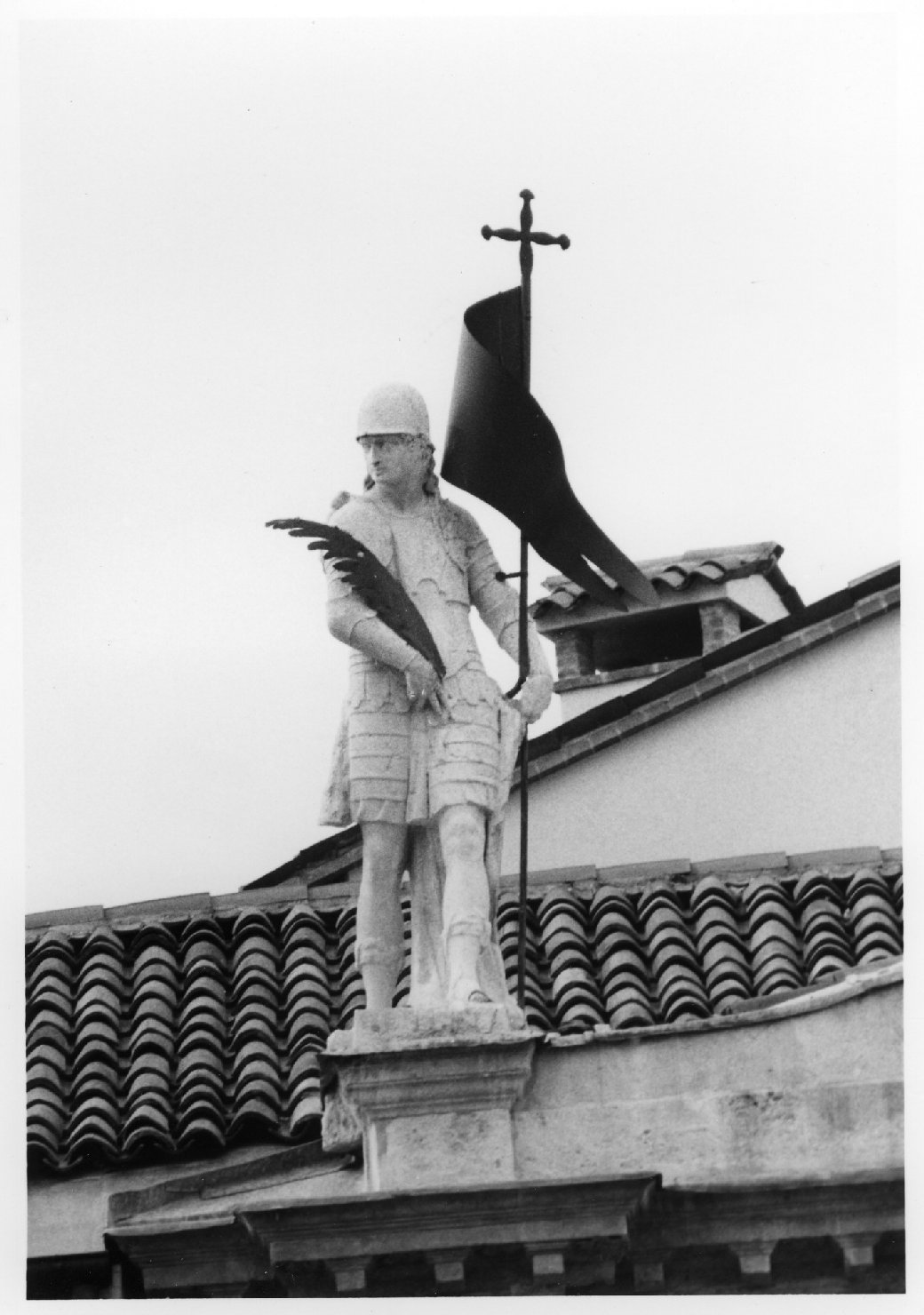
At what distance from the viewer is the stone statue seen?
18.1m

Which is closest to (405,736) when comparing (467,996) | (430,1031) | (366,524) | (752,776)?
(366,524)

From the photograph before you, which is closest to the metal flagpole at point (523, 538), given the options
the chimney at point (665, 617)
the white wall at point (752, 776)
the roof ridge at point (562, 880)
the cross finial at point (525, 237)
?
the cross finial at point (525, 237)

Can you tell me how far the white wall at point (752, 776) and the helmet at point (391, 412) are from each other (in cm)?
467

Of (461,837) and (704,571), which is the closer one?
(461,837)

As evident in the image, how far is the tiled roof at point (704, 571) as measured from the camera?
26312mm

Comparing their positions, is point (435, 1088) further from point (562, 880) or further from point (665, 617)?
point (665, 617)

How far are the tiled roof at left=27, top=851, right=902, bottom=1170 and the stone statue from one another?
171cm

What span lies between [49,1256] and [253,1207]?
1282 millimetres

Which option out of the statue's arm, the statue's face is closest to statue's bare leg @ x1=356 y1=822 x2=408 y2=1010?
the statue's arm

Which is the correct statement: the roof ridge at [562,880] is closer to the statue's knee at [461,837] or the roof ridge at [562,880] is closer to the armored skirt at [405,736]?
the armored skirt at [405,736]

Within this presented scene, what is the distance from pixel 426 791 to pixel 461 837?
0.22m

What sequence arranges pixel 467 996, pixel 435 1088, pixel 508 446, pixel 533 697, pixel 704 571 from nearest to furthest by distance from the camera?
pixel 435 1088 → pixel 467 996 → pixel 533 697 → pixel 508 446 → pixel 704 571

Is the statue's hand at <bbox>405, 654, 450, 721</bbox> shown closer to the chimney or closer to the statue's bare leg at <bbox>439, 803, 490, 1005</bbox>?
the statue's bare leg at <bbox>439, 803, 490, 1005</bbox>

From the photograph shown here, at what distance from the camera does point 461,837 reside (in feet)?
59.4
